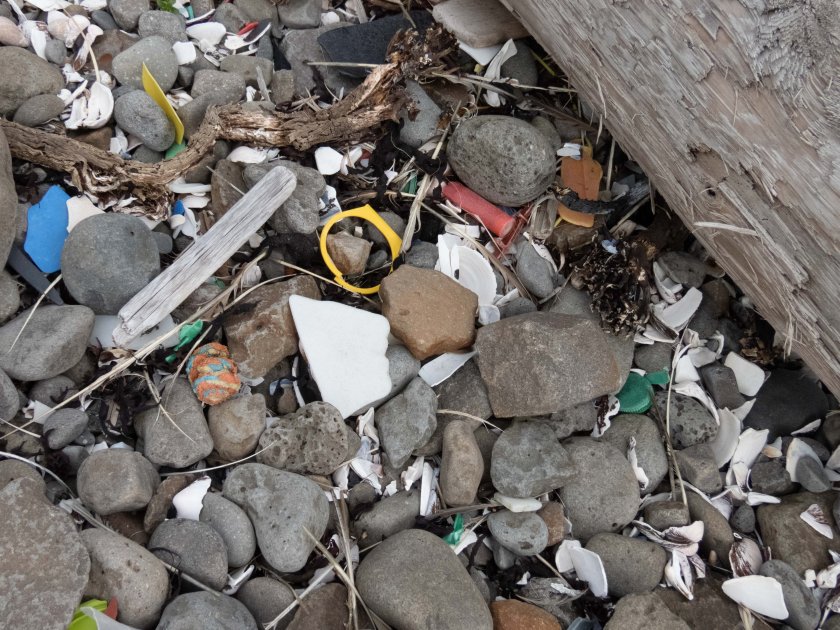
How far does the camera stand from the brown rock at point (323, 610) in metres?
2.08

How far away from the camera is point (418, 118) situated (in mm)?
2922

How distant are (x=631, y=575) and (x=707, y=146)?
58.2 inches

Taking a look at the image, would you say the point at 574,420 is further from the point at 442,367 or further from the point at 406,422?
the point at 406,422

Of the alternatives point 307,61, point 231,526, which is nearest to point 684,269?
point 307,61

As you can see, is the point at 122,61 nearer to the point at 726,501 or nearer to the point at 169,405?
the point at 169,405

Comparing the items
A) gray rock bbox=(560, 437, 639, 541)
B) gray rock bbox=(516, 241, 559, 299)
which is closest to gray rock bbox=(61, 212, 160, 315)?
gray rock bbox=(516, 241, 559, 299)

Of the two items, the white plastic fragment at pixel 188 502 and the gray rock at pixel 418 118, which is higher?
the gray rock at pixel 418 118

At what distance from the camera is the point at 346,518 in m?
2.35

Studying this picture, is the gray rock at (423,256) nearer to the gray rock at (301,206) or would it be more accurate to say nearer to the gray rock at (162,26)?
the gray rock at (301,206)

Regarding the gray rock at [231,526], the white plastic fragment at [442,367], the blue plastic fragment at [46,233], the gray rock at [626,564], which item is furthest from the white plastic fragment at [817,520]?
the blue plastic fragment at [46,233]

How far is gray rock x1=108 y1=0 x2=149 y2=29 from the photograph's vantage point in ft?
9.59

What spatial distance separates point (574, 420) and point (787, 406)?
38.0 inches

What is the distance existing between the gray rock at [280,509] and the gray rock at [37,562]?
0.49 m

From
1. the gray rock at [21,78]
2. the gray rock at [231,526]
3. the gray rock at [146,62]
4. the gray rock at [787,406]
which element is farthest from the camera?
the gray rock at [787,406]
